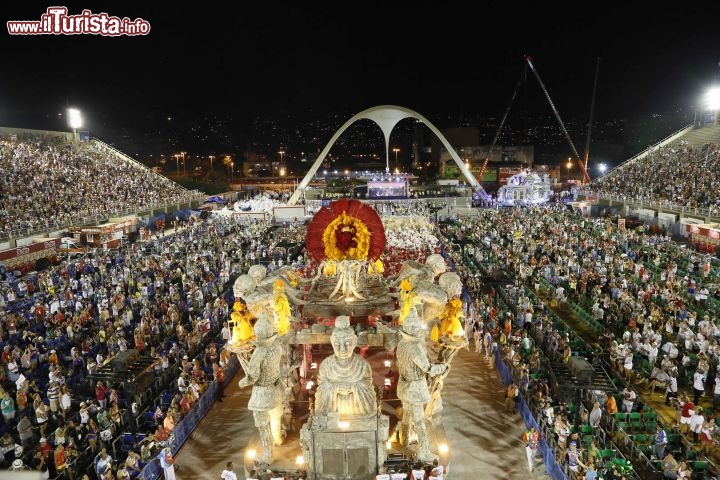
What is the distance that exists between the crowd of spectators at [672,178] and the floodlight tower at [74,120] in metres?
51.2

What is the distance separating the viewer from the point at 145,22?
31031mm

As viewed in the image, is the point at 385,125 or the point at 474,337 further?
the point at 385,125

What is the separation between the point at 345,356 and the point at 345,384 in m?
0.49

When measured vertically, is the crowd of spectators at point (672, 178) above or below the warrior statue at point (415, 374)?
above

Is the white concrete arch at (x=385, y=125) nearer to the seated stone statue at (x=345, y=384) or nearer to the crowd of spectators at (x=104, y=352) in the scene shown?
the crowd of spectators at (x=104, y=352)

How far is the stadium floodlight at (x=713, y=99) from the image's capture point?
138 feet

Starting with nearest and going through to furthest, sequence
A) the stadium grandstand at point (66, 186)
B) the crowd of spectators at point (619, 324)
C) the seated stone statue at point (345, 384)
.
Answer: the seated stone statue at point (345, 384), the crowd of spectators at point (619, 324), the stadium grandstand at point (66, 186)

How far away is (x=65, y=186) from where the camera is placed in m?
35.8

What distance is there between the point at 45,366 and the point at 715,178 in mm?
37838

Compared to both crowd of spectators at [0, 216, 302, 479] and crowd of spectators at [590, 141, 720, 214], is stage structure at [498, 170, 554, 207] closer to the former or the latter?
crowd of spectators at [590, 141, 720, 214]

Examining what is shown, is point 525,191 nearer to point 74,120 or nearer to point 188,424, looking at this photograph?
point 74,120

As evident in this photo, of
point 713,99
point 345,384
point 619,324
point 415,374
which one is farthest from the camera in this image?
point 713,99

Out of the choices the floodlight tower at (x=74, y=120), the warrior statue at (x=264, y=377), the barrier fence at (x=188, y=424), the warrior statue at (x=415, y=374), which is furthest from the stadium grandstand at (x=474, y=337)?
the floodlight tower at (x=74, y=120)

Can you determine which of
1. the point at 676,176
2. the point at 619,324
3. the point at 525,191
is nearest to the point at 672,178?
the point at 676,176
